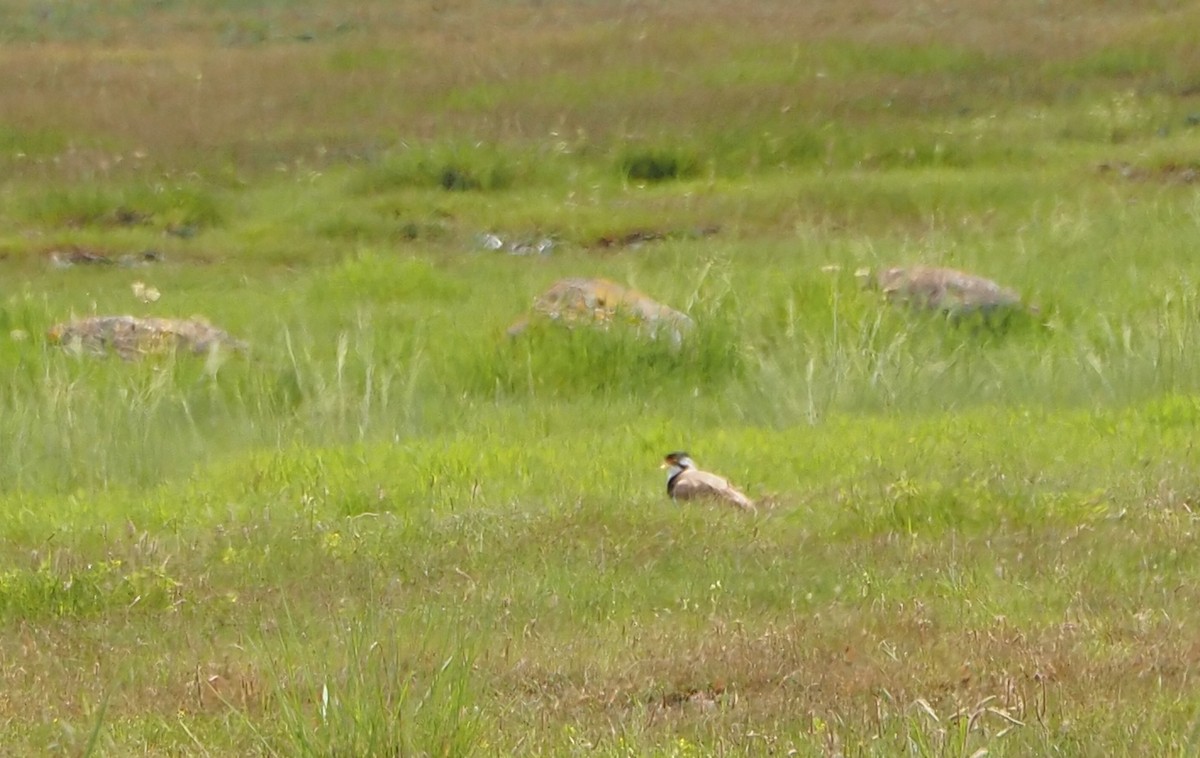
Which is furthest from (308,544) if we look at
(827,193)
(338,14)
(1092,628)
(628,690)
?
(338,14)

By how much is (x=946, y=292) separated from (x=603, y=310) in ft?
7.01

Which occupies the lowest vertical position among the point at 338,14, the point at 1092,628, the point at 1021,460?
the point at 338,14

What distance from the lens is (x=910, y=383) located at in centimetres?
929

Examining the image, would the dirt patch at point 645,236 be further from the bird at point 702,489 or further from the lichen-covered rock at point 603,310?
the bird at point 702,489

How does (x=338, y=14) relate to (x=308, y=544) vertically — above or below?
below

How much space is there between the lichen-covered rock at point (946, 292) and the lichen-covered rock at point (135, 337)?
4.00 m

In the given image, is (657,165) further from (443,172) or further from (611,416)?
(611,416)

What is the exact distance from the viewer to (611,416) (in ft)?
30.0

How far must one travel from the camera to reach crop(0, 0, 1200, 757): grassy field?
14.8 feet

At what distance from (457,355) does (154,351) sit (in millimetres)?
1752

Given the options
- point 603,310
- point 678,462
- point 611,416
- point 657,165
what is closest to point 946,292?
point 603,310

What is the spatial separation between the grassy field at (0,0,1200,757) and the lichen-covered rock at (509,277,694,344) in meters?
0.19

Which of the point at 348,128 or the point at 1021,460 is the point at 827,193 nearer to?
the point at 348,128

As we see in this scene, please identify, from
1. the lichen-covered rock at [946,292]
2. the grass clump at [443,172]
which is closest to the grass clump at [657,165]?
the grass clump at [443,172]
